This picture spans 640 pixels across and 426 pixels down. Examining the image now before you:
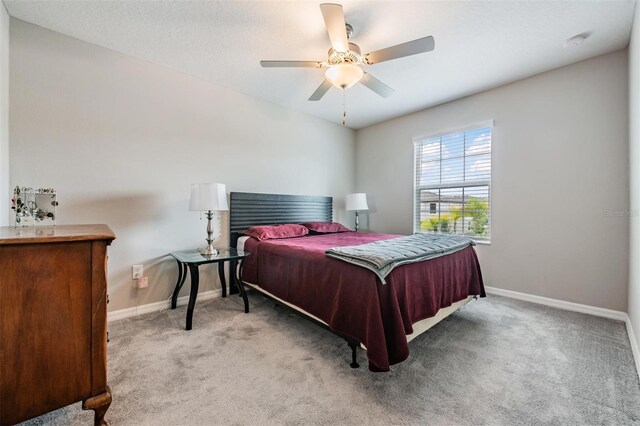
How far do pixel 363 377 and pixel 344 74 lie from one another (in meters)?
2.18

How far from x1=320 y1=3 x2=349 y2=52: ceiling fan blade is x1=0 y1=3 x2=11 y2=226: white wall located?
2362 mm

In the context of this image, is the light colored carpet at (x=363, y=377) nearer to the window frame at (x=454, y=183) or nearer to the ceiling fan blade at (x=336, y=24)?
the window frame at (x=454, y=183)

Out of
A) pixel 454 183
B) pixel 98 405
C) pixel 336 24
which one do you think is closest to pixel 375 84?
pixel 336 24

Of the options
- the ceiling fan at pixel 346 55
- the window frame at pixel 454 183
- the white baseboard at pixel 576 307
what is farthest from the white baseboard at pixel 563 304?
the ceiling fan at pixel 346 55

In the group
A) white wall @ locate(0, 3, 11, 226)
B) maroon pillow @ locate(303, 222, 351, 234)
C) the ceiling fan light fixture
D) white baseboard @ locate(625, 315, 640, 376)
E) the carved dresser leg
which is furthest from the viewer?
maroon pillow @ locate(303, 222, 351, 234)

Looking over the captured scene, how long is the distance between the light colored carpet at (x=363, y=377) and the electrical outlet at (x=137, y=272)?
0.41 metres

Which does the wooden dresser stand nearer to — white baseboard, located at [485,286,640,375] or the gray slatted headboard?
the gray slatted headboard

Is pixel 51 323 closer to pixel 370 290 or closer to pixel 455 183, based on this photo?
pixel 370 290

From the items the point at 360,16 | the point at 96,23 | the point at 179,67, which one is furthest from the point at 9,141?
the point at 360,16

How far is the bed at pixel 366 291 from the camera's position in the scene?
1.61 metres

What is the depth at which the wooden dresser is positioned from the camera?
40.1 inches

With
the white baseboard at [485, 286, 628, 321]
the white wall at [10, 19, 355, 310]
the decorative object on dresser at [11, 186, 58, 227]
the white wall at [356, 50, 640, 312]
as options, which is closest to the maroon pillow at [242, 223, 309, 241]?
the white wall at [10, 19, 355, 310]

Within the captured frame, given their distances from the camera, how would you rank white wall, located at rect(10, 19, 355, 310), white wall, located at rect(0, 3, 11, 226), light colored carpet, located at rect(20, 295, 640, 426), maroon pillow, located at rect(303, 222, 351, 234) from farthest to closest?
maroon pillow, located at rect(303, 222, 351, 234) → white wall, located at rect(10, 19, 355, 310) → white wall, located at rect(0, 3, 11, 226) → light colored carpet, located at rect(20, 295, 640, 426)

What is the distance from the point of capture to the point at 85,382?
1.16 meters
